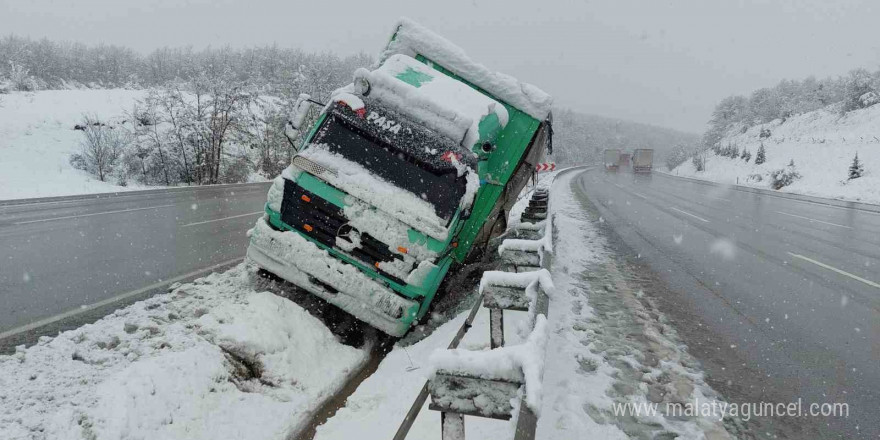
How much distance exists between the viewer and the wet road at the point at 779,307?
3867 mm

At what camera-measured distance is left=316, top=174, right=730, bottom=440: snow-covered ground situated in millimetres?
3320

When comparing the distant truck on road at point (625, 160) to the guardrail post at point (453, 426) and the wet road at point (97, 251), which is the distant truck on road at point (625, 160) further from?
the guardrail post at point (453, 426)

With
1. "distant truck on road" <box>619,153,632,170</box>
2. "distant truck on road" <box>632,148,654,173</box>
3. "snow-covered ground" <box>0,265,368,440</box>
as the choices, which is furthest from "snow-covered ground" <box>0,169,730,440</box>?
"distant truck on road" <box>619,153,632,170</box>

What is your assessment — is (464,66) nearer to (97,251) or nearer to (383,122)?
(383,122)

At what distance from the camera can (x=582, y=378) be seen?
13.0 feet

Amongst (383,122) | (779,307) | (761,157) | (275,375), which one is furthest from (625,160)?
(275,375)

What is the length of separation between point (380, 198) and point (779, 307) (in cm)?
514

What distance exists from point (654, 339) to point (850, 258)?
21.8 feet

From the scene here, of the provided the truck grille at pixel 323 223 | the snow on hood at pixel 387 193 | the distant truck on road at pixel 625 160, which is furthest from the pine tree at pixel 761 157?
the truck grille at pixel 323 223

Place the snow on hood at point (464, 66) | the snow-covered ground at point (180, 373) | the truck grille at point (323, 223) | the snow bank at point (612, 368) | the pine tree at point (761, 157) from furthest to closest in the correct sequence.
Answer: the pine tree at point (761, 157)
the snow on hood at point (464, 66)
the truck grille at point (323, 223)
the snow-covered ground at point (180, 373)
the snow bank at point (612, 368)

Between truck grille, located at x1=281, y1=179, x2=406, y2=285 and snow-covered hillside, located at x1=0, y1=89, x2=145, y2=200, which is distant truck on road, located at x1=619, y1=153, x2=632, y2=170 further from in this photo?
truck grille, located at x1=281, y1=179, x2=406, y2=285

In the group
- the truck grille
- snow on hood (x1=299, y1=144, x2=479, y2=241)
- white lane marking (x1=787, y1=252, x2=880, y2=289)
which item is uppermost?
snow on hood (x1=299, y1=144, x2=479, y2=241)

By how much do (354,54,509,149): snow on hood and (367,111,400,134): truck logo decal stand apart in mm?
311

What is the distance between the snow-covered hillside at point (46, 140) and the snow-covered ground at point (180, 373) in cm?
1670
